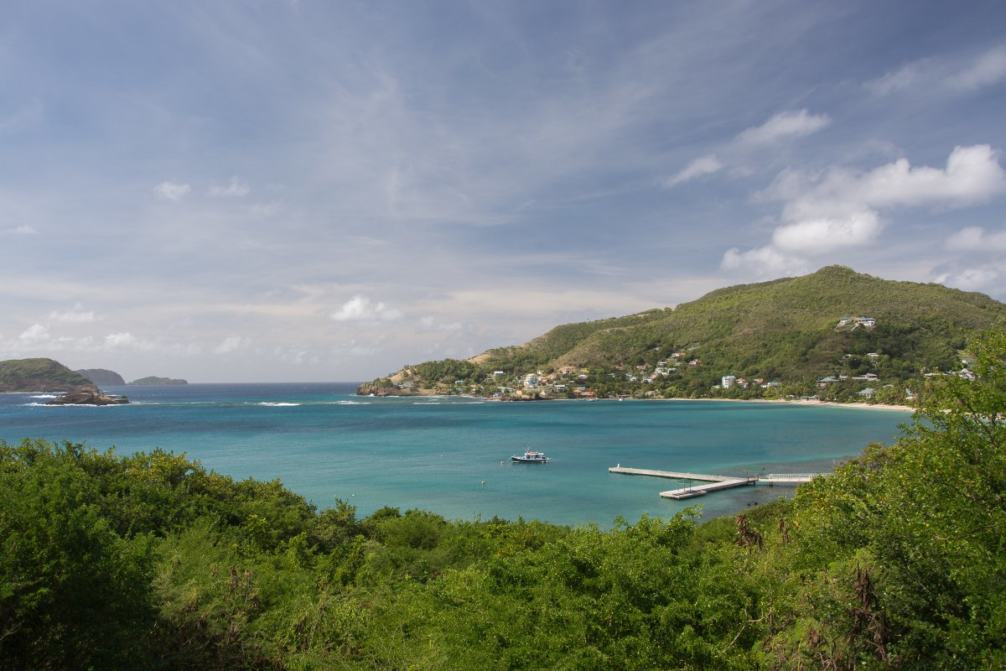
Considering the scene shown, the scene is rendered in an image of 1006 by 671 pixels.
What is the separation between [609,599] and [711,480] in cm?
4004

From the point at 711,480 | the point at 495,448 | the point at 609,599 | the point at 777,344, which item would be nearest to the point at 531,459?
the point at 495,448

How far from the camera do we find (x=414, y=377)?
19250cm

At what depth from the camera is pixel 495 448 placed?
65.9m

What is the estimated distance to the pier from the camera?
4016 cm

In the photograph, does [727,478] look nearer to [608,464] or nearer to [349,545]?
[608,464]

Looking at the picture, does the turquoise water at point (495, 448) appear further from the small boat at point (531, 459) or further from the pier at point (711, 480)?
the small boat at point (531, 459)

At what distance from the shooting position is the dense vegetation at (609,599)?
→ 732cm

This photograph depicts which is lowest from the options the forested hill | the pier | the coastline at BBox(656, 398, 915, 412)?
the pier

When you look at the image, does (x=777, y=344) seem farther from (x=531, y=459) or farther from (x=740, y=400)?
(x=531, y=459)

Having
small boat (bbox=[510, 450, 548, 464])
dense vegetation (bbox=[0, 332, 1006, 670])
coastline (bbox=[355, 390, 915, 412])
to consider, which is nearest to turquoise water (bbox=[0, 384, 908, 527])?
small boat (bbox=[510, 450, 548, 464])

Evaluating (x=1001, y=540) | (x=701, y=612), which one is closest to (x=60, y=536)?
(x=701, y=612)

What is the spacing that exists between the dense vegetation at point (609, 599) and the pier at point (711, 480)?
93.4ft

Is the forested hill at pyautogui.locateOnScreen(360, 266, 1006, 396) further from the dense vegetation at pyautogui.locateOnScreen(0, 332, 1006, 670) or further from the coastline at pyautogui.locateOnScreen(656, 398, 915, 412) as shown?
the dense vegetation at pyautogui.locateOnScreen(0, 332, 1006, 670)

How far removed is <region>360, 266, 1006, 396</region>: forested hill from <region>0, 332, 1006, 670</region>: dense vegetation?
116303mm
